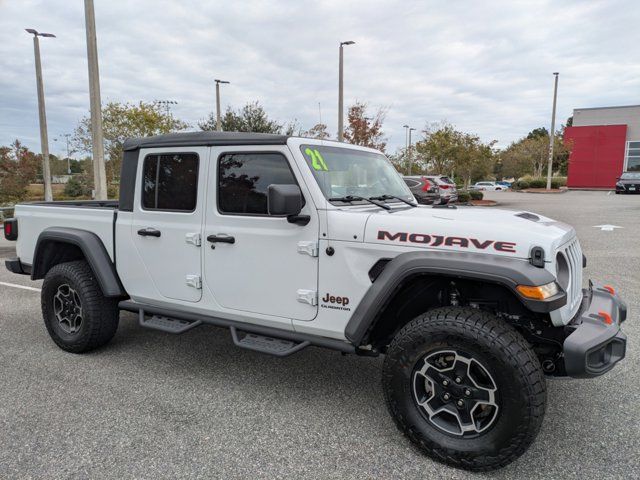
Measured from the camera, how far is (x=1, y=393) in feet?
11.4

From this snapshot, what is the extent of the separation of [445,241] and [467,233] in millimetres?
128

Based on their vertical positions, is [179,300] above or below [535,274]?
below

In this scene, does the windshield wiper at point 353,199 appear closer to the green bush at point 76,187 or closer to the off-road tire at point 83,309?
the off-road tire at point 83,309

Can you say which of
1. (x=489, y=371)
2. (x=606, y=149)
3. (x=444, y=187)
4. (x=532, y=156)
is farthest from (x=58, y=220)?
(x=606, y=149)

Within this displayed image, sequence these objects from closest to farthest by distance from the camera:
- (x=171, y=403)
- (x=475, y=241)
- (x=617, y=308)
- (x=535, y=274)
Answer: (x=535, y=274) < (x=475, y=241) < (x=617, y=308) < (x=171, y=403)

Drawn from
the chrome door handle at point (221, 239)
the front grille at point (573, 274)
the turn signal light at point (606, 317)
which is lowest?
the turn signal light at point (606, 317)

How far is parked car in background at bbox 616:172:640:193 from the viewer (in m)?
29.7

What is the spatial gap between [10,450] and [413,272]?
102 inches

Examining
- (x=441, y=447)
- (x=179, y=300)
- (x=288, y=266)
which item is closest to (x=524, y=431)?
(x=441, y=447)

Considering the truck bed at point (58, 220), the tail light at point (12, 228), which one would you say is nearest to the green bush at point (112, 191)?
the tail light at point (12, 228)

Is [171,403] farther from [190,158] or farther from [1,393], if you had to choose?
[190,158]

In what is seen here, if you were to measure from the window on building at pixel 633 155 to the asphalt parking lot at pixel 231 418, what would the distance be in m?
46.0

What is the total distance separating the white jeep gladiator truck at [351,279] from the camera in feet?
8.20

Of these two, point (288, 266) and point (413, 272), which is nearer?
point (413, 272)
